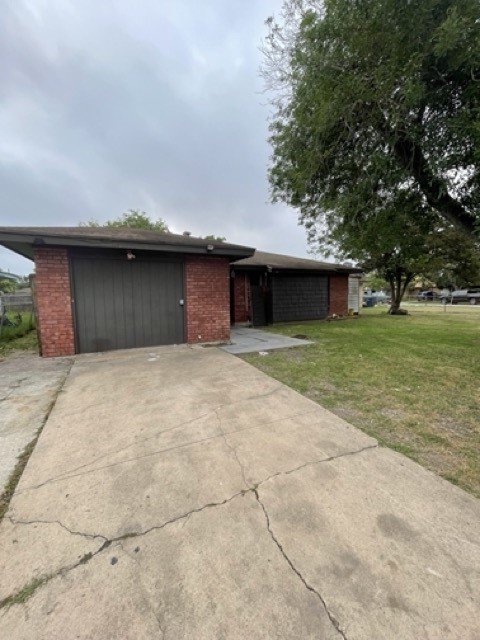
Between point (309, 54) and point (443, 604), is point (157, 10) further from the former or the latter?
point (443, 604)

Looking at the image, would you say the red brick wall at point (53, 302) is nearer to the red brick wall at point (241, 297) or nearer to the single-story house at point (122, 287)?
the single-story house at point (122, 287)

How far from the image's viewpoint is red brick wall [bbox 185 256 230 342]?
671cm

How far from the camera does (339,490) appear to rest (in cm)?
189

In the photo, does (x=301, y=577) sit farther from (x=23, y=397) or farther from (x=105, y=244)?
(x=105, y=244)

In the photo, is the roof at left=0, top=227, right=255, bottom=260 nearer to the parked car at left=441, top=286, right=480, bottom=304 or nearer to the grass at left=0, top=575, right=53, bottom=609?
the grass at left=0, top=575, right=53, bottom=609

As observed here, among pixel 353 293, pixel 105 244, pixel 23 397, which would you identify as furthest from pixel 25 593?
pixel 353 293

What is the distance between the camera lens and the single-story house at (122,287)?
5.52m

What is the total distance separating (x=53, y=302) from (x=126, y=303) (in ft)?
4.54

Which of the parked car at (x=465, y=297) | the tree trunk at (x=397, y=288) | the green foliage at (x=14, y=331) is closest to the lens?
the green foliage at (x=14, y=331)

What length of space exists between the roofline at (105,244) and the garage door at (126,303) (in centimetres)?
48

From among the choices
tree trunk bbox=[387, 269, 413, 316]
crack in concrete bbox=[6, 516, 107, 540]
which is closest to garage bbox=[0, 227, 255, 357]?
crack in concrete bbox=[6, 516, 107, 540]

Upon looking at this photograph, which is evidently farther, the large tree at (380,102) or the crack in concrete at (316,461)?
the large tree at (380,102)

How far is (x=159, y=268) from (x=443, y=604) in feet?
21.1

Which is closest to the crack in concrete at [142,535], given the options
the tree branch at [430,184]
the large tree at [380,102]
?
the large tree at [380,102]
